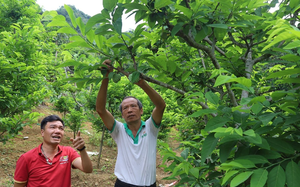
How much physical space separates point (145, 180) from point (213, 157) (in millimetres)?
690

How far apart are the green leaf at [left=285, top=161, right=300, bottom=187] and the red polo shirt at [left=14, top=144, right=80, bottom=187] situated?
190 cm

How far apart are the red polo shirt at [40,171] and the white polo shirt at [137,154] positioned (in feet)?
1.75

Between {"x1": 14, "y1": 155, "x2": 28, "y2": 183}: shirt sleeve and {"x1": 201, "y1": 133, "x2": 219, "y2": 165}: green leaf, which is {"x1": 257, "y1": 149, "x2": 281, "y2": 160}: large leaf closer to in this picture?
{"x1": 201, "y1": 133, "x2": 219, "y2": 165}: green leaf

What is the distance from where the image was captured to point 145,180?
194 cm

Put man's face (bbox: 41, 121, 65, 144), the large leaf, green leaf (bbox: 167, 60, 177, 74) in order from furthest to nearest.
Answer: man's face (bbox: 41, 121, 65, 144)
green leaf (bbox: 167, 60, 177, 74)
the large leaf

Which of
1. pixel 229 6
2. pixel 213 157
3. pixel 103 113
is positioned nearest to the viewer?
pixel 229 6

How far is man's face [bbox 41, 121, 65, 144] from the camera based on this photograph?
213 cm

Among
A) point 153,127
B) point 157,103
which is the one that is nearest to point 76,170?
point 153,127

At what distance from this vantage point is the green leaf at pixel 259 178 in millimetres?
824

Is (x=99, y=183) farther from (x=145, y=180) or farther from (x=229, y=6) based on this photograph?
(x=229, y=6)

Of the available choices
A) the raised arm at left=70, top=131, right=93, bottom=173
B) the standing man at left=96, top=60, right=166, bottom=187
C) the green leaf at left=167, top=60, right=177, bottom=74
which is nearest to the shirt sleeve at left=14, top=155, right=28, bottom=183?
the raised arm at left=70, top=131, right=93, bottom=173

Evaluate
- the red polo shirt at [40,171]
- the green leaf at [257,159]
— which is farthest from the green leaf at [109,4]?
the red polo shirt at [40,171]

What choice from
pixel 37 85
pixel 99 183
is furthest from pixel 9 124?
pixel 99 183

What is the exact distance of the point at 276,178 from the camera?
34.1 inches
